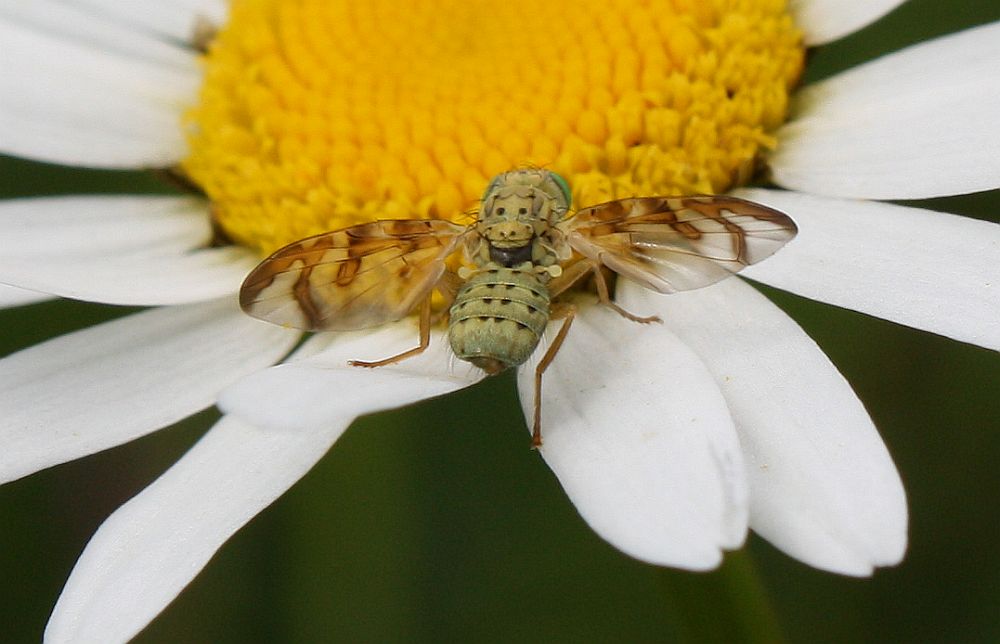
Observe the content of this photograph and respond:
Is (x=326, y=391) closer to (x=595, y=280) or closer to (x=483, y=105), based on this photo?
(x=595, y=280)

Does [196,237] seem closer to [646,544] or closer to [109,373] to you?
[109,373]

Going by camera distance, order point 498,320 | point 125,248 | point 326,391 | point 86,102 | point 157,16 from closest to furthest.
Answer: point 326,391, point 498,320, point 125,248, point 86,102, point 157,16

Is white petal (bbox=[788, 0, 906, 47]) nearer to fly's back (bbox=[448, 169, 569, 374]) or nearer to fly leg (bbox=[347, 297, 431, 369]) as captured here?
fly's back (bbox=[448, 169, 569, 374])

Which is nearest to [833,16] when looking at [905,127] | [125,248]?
[905,127]

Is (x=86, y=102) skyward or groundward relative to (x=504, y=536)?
skyward

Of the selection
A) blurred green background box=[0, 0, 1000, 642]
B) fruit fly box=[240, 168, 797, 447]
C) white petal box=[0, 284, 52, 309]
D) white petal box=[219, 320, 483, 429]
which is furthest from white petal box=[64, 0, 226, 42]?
white petal box=[219, 320, 483, 429]

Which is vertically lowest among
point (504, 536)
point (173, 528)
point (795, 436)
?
point (504, 536)

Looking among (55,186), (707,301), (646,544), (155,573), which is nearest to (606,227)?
(707,301)
